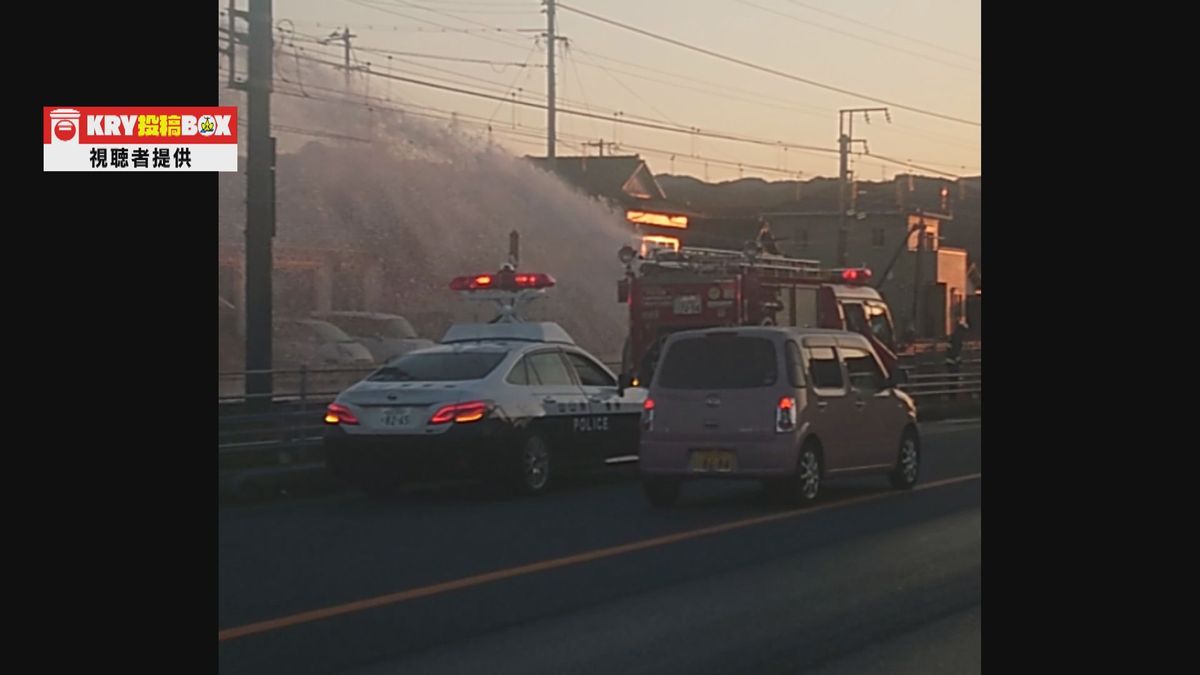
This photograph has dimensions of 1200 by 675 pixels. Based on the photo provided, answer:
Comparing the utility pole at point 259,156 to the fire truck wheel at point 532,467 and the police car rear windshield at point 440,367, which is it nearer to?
the police car rear windshield at point 440,367

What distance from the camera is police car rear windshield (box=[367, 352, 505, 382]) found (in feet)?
49.7

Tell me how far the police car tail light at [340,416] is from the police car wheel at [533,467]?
1.57 m

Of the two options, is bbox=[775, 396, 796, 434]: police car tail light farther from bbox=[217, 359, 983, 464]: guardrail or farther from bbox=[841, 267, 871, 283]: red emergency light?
bbox=[841, 267, 871, 283]: red emergency light

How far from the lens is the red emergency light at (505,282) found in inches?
774

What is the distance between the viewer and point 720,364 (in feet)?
47.7

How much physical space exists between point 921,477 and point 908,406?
4.02ft

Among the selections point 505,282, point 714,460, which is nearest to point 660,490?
point 714,460

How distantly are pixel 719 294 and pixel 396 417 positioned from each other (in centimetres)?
982

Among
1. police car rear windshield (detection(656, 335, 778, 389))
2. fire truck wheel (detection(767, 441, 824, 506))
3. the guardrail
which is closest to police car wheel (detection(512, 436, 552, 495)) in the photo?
police car rear windshield (detection(656, 335, 778, 389))

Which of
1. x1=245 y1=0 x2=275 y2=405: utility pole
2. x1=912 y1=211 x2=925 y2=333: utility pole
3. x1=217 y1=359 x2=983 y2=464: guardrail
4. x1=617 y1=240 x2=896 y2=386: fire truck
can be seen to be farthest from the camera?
x1=912 y1=211 x2=925 y2=333: utility pole

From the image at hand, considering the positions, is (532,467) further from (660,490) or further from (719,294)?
(719,294)

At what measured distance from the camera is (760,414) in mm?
14188

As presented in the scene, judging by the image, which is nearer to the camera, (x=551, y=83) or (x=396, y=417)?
(x=396, y=417)
